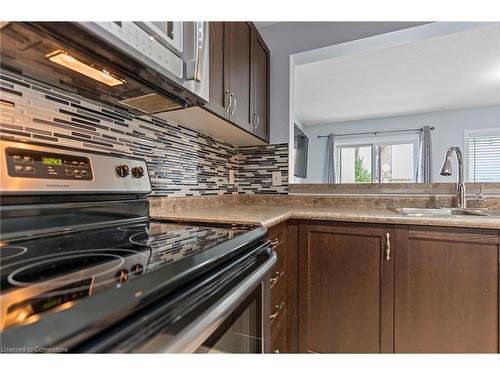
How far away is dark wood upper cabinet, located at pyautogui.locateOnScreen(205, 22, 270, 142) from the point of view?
1.26 metres

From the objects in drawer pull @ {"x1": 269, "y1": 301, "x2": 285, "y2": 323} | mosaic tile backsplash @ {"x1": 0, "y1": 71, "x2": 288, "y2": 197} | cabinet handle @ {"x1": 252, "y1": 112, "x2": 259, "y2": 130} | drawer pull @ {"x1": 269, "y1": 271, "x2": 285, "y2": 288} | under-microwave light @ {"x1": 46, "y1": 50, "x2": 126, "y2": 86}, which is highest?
cabinet handle @ {"x1": 252, "y1": 112, "x2": 259, "y2": 130}

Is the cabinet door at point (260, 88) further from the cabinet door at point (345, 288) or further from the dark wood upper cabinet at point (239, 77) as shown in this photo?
the cabinet door at point (345, 288)

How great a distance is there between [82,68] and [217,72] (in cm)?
65

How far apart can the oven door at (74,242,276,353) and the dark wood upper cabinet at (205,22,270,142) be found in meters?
0.82

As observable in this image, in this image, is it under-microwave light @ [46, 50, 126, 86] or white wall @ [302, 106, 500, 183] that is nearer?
under-microwave light @ [46, 50, 126, 86]

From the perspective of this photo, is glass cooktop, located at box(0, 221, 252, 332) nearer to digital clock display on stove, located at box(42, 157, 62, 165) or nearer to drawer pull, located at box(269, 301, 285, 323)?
digital clock display on stove, located at box(42, 157, 62, 165)

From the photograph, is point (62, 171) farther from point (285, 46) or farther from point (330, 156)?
point (330, 156)

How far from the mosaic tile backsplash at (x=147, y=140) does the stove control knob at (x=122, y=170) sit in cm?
13

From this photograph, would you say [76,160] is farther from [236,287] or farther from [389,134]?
[389,134]

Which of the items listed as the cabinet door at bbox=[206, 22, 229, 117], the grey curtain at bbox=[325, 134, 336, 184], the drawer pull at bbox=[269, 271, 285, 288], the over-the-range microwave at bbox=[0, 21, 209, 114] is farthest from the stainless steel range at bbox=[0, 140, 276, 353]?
the grey curtain at bbox=[325, 134, 336, 184]

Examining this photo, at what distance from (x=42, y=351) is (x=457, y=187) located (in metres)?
2.06

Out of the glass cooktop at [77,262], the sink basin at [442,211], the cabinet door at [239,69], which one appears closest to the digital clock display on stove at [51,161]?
the glass cooktop at [77,262]

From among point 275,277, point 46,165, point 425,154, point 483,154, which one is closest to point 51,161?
point 46,165
